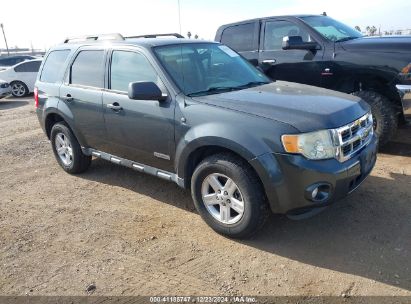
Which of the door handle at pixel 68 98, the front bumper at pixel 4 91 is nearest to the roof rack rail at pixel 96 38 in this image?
the door handle at pixel 68 98

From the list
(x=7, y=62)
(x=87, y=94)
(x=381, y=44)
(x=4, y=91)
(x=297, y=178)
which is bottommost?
(x=4, y=91)

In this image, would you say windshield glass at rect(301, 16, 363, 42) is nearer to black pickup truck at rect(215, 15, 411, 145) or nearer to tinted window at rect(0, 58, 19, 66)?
black pickup truck at rect(215, 15, 411, 145)

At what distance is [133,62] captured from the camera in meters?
4.36

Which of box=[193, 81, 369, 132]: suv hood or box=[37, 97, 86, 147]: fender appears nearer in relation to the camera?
box=[193, 81, 369, 132]: suv hood

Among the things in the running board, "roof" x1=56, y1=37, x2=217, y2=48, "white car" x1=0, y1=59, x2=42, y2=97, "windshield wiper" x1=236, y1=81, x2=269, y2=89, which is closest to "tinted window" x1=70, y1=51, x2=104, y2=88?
"roof" x1=56, y1=37, x2=217, y2=48

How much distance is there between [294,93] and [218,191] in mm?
1231

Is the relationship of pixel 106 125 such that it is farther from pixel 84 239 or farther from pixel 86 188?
pixel 84 239

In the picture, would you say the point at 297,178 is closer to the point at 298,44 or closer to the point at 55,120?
the point at 298,44

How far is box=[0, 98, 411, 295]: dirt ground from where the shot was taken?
310cm

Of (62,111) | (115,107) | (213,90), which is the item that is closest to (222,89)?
(213,90)

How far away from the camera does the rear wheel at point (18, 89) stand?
16391 millimetres

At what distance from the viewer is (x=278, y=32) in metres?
6.80

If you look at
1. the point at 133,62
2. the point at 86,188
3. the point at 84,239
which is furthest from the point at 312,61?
the point at 84,239

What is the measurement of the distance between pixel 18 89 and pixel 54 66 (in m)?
12.2
